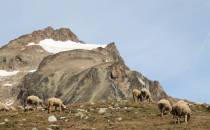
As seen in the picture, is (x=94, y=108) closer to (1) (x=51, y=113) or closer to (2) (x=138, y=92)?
(1) (x=51, y=113)

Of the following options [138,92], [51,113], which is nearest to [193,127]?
[51,113]

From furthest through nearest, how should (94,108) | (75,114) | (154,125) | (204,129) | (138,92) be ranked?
(138,92) < (94,108) < (75,114) < (154,125) < (204,129)

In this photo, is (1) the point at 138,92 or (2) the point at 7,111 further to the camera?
(1) the point at 138,92

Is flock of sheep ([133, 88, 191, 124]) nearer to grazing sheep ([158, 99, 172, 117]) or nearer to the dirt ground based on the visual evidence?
grazing sheep ([158, 99, 172, 117])

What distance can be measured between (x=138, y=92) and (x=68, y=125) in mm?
24350

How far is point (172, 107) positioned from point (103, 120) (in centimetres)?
652

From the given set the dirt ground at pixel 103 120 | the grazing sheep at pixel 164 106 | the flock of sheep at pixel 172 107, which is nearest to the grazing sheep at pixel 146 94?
the flock of sheep at pixel 172 107

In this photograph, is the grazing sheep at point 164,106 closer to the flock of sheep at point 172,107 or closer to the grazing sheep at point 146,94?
the flock of sheep at point 172,107

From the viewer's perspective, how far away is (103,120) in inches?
2012

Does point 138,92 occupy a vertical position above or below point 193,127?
above

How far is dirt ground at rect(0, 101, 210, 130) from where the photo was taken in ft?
153

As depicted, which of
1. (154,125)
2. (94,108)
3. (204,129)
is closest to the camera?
(204,129)

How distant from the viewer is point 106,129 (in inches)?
1777

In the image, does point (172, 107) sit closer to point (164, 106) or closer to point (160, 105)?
point (164, 106)
